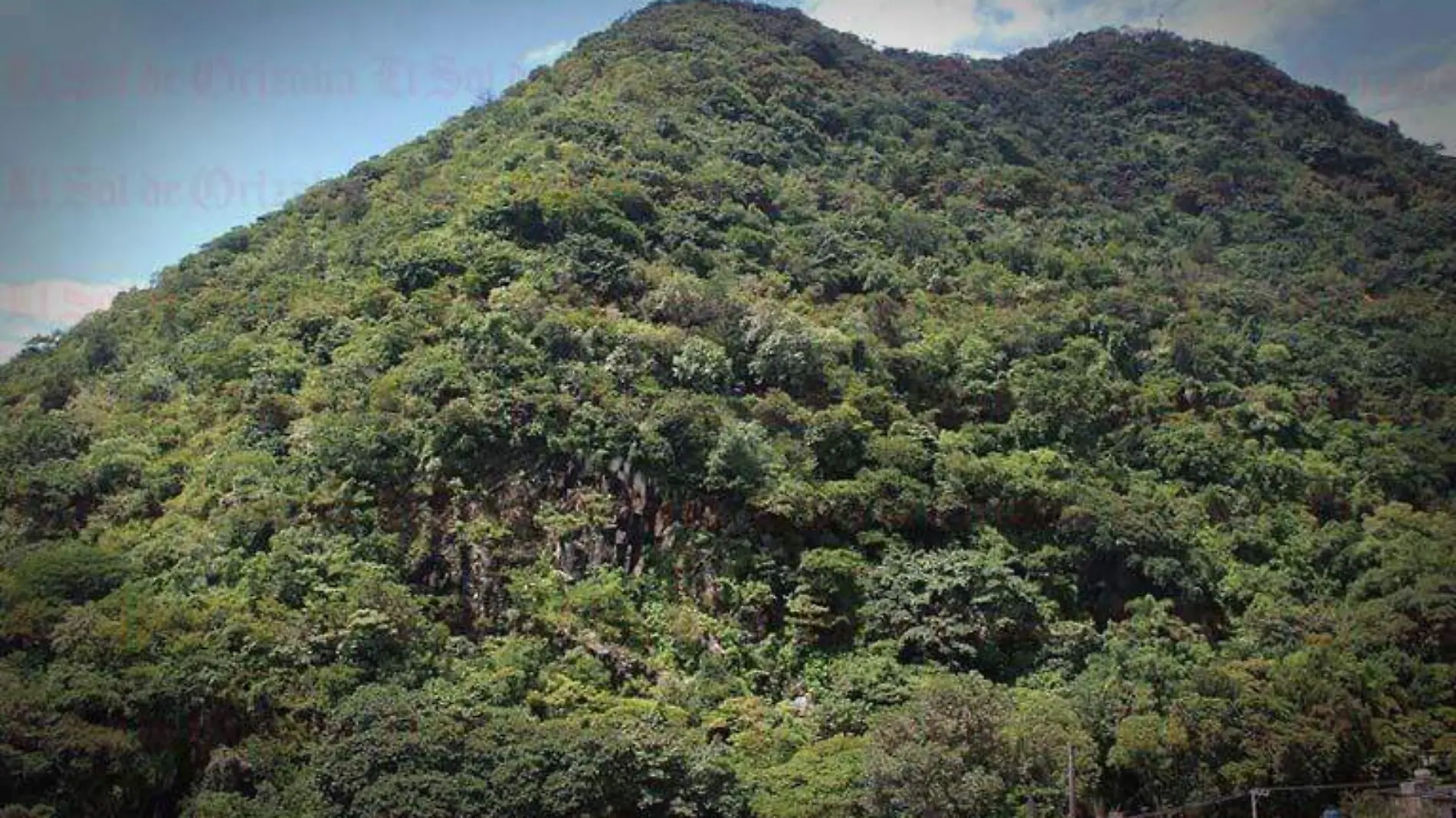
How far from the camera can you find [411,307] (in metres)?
40.7

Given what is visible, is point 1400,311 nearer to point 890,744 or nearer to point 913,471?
point 913,471

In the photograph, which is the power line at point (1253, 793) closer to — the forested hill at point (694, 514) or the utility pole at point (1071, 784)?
the forested hill at point (694, 514)

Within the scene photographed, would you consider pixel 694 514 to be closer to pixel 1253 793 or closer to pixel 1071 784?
pixel 1071 784

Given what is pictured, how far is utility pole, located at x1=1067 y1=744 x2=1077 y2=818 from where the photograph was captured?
947 inches

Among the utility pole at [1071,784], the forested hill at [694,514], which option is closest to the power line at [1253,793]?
the forested hill at [694,514]

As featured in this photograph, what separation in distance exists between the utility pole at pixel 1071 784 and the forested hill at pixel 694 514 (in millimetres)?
391

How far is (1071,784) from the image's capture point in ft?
79.7

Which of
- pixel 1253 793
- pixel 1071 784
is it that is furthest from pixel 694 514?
pixel 1253 793

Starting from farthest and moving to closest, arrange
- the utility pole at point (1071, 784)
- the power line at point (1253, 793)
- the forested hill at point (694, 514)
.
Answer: the forested hill at point (694, 514) < the power line at point (1253, 793) < the utility pole at point (1071, 784)

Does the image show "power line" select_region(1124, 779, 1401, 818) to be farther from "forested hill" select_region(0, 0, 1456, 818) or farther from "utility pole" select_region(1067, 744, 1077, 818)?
"utility pole" select_region(1067, 744, 1077, 818)

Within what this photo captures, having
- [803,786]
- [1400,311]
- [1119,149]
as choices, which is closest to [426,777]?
[803,786]

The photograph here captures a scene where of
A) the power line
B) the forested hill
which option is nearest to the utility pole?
the forested hill

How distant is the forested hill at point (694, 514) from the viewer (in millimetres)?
26719

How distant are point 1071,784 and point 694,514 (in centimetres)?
1342
